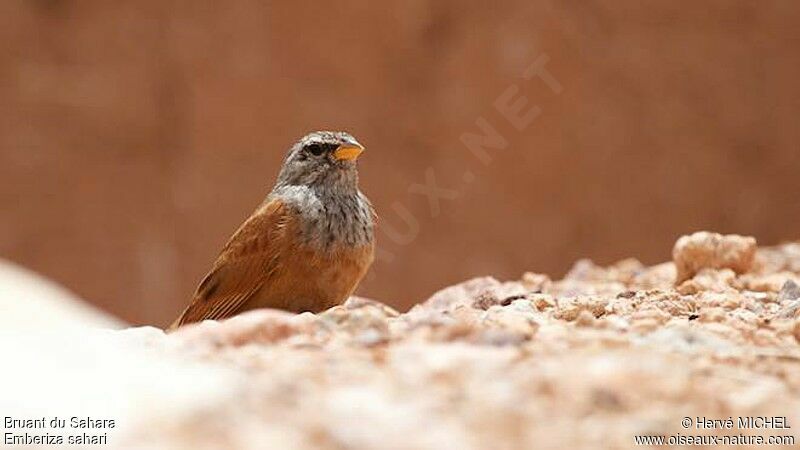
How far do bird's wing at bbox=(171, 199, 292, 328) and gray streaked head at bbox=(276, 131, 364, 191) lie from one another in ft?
0.63

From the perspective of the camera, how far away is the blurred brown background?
36.6 ft

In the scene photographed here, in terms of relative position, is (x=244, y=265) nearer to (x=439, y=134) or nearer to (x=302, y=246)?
(x=302, y=246)

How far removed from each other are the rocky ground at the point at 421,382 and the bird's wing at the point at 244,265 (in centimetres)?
130

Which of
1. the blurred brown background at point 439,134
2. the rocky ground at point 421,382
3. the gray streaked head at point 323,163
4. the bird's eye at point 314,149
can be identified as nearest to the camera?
the rocky ground at point 421,382

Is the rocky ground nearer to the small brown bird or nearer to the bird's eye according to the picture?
the small brown bird

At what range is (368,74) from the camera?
1141 centimetres

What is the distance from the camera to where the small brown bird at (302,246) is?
4.38 meters

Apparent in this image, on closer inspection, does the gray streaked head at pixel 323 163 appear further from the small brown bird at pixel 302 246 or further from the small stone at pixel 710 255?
the small stone at pixel 710 255

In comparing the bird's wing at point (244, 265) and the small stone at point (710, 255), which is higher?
the small stone at point (710, 255)

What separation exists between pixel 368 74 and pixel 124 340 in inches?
334

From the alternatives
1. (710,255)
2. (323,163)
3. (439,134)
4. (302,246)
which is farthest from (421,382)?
(439,134)

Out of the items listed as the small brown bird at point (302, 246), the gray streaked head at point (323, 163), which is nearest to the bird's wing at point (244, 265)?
the small brown bird at point (302, 246)

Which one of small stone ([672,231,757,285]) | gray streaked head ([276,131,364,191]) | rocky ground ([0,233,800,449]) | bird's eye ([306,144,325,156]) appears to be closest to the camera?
rocky ground ([0,233,800,449])

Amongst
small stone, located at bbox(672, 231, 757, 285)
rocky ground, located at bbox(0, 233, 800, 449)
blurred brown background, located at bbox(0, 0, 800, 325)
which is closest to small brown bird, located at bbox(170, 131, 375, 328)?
rocky ground, located at bbox(0, 233, 800, 449)
